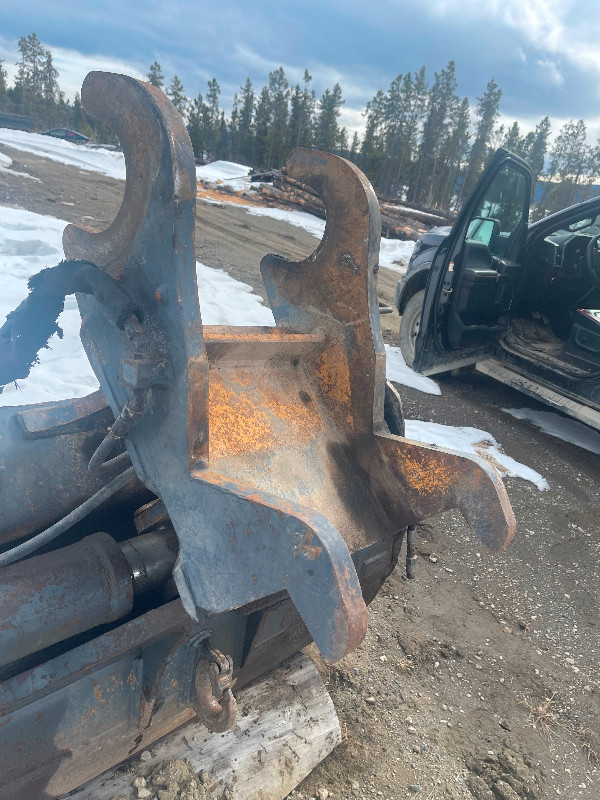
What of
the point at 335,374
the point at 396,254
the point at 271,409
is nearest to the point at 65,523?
the point at 271,409

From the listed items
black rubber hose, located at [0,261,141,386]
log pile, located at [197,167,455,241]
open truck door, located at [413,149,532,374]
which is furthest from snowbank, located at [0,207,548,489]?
log pile, located at [197,167,455,241]

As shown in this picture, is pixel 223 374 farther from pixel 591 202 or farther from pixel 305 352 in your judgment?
pixel 591 202

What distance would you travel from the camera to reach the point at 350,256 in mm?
1941

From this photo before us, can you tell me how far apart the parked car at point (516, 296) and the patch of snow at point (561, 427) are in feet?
1.53

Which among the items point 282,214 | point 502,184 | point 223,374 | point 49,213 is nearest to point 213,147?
point 282,214

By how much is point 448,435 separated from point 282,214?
559 inches

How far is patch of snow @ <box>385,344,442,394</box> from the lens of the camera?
5664 mm

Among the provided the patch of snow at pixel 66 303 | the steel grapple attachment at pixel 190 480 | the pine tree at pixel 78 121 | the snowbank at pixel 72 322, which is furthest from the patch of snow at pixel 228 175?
the pine tree at pixel 78 121

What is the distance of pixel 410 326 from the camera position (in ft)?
20.1

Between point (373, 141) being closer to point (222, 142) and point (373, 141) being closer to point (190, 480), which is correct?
point (222, 142)

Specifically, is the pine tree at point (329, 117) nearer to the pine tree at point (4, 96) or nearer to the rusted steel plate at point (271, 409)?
the pine tree at point (4, 96)

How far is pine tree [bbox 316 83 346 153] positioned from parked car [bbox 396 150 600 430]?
45.4m

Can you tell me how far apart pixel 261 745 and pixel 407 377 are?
4342 mm

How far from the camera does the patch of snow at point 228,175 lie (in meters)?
22.1
